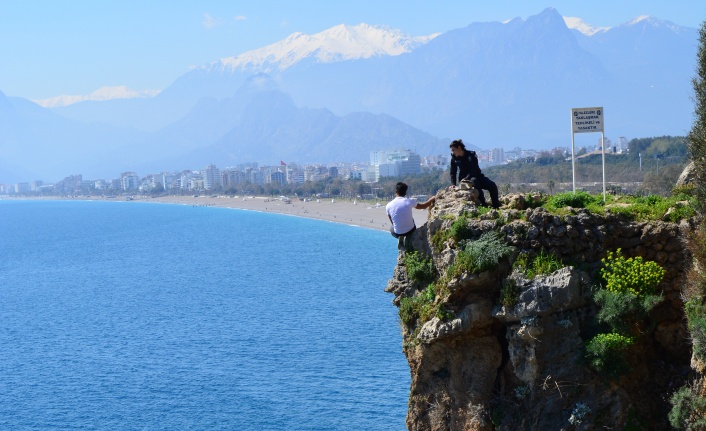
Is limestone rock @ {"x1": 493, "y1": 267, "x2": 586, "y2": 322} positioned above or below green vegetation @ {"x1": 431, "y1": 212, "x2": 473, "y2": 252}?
below

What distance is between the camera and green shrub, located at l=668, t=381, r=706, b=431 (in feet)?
33.6

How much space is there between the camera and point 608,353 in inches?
416

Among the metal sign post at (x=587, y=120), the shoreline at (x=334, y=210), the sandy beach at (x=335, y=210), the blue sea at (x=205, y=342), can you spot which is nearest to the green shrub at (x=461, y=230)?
the metal sign post at (x=587, y=120)

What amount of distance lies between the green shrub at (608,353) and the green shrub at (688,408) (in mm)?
693

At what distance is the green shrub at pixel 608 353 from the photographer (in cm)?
1054

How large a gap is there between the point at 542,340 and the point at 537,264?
91cm

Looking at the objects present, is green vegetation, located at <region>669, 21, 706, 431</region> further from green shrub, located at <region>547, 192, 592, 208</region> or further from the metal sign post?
the metal sign post

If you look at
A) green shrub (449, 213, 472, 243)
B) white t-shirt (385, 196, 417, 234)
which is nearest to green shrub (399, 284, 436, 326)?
green shrub (449, 213, 472, 243)

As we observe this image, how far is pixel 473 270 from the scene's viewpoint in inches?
431

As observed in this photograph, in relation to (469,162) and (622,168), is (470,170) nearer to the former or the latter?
(469,162)

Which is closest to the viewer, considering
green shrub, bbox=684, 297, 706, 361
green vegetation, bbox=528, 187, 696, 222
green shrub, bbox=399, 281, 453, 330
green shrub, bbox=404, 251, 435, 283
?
green shrub, bbox=684, 297, 706, 361

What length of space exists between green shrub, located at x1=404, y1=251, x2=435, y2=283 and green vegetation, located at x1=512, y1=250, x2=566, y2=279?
1.51 m

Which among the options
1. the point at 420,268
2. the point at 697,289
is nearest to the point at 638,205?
the point at 697,289

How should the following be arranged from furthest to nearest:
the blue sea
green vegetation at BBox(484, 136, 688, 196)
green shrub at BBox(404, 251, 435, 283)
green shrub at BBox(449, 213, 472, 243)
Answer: green vegetation at BBox(484, 136, 688, 196) < the blue sea < green shrub at BBox(404, 251, 435, 283) < green shrub at BBox(449, 213, 472, 243)
